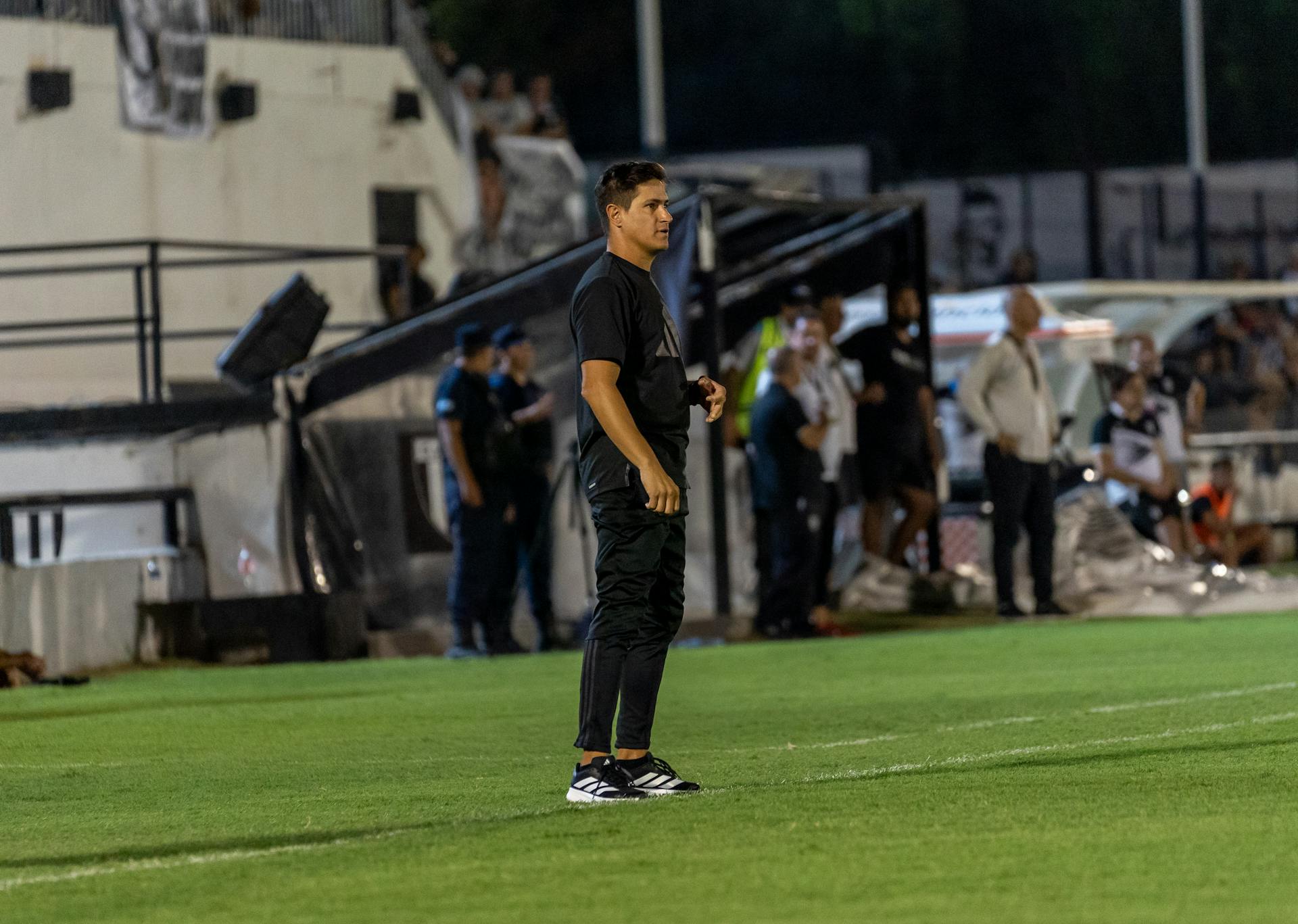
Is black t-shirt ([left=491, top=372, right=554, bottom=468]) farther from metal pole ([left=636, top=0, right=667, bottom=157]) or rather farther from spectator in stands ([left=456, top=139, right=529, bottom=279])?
spectator in stands ([left=456, top=139, right=529, bottom=279])

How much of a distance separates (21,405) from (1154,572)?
945 cm

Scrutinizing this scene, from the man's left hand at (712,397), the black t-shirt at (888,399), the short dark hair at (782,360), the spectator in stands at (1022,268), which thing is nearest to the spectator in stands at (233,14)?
the black t-shirt at (888,399)

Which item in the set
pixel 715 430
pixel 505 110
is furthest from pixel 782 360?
pixel 505 110

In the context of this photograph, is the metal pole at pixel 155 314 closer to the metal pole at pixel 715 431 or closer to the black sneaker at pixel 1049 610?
the metal pole at pixel 715 431

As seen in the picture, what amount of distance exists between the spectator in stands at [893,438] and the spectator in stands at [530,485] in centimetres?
284

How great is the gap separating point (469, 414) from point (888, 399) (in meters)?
3.71

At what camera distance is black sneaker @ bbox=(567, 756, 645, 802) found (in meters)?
6.51

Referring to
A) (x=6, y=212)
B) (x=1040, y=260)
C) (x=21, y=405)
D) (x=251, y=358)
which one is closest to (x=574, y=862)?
(x=251, y=358)

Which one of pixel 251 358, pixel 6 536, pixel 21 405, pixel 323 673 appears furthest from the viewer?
pixel 21 405

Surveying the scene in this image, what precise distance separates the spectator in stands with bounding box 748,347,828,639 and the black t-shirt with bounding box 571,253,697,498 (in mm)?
7871

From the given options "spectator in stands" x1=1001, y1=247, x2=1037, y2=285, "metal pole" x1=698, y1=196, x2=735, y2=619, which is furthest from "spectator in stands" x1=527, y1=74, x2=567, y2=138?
"metal pole" x1=698, y1=196, x2=735, y2=619

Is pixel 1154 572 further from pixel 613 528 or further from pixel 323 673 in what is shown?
pixel 613 528

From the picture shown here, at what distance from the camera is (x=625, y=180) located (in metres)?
6.71

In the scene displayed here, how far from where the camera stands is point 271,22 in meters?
23.4
